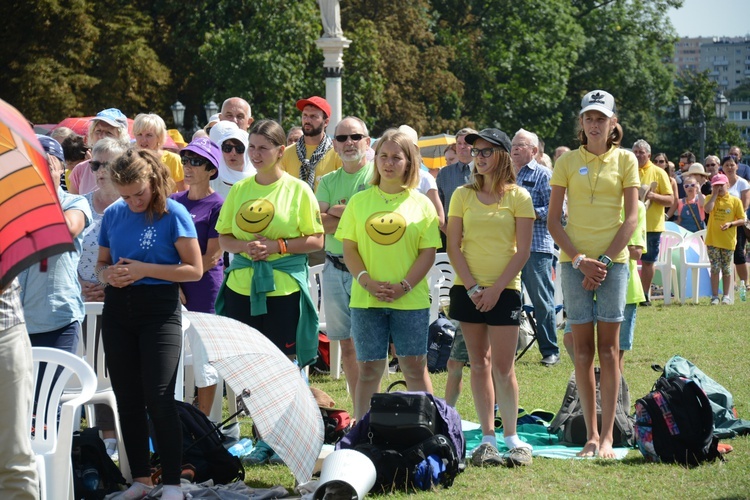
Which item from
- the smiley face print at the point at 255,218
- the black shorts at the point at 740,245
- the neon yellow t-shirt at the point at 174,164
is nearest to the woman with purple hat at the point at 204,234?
the smiley face print at the point at 255,218

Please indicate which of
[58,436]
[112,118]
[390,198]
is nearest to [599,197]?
[390,198]

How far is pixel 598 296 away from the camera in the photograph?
6.89 m

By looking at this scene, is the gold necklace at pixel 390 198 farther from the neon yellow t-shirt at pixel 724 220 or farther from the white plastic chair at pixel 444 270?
the neon yellow t-shirt at pixel 724 220

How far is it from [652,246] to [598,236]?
8.26m

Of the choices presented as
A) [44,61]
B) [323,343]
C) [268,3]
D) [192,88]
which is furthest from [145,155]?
[192,88]

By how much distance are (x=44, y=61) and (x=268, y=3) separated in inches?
270

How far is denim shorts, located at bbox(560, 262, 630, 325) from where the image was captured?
685 cm

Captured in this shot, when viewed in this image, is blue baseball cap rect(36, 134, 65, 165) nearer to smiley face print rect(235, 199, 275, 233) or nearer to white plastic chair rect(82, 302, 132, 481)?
white plastic chair rect(82, 302, 132, 481)

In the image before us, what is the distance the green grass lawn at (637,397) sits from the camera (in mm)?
6066

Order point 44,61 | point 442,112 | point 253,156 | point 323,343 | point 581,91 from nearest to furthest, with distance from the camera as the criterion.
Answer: point 253,156, point 323,343, point 44,61, point 442,112, point 581,91

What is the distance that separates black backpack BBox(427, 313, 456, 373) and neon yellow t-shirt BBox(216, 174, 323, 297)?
315 cm

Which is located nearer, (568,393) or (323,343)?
(568,393)

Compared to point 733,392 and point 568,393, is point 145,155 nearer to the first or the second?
point 568,393

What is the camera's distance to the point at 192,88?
35719 millimetres
